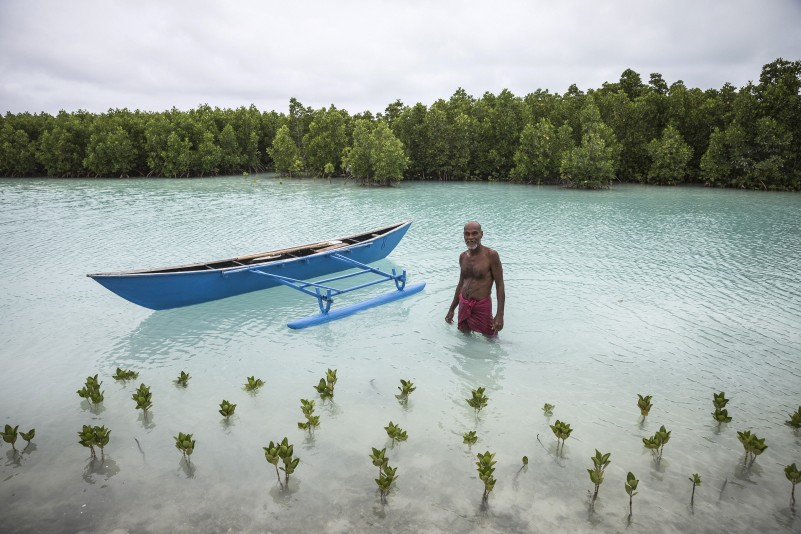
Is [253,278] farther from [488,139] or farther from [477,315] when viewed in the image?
[488,139]

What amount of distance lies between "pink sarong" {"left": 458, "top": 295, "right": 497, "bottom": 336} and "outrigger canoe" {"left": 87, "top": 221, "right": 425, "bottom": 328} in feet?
8.73

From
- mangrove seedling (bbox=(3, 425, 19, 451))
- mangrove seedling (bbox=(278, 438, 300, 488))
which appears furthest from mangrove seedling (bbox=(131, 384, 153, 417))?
mangrove seedling (bbox=(278, 438, 300, 488))

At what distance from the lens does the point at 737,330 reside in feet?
27.0

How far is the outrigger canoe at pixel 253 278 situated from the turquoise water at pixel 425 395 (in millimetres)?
387

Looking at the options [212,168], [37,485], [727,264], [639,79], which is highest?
[639,79]

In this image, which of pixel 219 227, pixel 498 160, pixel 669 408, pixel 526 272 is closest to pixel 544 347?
pixel 669 408

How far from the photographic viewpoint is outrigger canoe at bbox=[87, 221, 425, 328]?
8.42 meters

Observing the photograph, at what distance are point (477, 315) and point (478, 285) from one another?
60 cm

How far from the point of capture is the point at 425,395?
6.23 metres

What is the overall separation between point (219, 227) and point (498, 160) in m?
30.8

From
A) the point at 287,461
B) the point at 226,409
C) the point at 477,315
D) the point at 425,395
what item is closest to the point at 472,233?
the point at 477,315

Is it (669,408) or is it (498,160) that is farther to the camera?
(498,160)

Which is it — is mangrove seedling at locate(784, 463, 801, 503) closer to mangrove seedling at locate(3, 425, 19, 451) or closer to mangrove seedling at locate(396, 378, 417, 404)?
mangrove seedling at locate(396, 378, 417, 404)

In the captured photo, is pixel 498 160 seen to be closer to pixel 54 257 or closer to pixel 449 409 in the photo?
pixel 54 257
